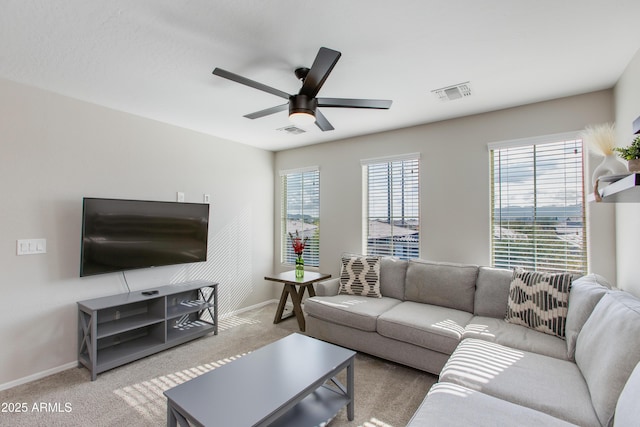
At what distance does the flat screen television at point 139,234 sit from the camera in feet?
9.48

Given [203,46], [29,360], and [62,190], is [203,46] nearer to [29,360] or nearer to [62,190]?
[62,190]

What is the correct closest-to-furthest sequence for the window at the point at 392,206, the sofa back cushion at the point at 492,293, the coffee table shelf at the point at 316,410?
the coffee table shelf at the point at 316,410, the sofa back cushion at the point at 492,293, the window at the point at 392,206

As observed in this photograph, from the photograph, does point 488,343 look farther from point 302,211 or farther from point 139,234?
point 139,234

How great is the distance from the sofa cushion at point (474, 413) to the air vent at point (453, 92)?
2384mm

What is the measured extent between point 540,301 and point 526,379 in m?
0.99

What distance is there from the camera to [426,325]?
2.61 m

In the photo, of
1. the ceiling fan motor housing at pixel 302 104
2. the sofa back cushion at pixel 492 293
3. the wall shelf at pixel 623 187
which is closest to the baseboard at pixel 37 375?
the ceiling fan motor housing at pixel 302 104

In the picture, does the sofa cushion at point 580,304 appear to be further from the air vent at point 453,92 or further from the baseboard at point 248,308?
the baseboard at point 248,308

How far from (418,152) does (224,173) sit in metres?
2.66

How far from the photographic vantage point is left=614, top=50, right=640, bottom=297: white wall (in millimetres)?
2174

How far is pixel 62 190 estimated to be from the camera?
2867 millimetres

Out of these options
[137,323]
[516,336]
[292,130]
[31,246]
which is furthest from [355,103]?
[31,246]

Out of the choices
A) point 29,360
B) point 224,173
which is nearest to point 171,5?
point 224,173

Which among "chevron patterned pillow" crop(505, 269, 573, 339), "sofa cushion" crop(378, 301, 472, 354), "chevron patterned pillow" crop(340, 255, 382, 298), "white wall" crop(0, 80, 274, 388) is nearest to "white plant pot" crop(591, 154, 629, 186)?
"chevron patterned pillow" crop(505, 269, 573, 339)
